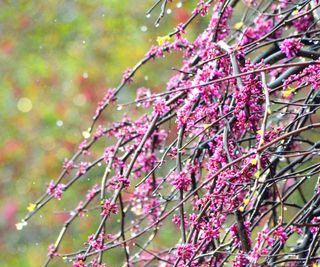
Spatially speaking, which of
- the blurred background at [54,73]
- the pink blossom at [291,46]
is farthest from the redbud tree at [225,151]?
the blurred background at [54,73]

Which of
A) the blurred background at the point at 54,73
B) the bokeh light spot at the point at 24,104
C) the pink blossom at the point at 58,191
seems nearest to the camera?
the pink blossom at the point at 58,191

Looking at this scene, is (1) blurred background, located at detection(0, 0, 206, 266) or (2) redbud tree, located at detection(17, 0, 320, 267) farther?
(1) blurred background, located at detection(0, 0, 206, 266)

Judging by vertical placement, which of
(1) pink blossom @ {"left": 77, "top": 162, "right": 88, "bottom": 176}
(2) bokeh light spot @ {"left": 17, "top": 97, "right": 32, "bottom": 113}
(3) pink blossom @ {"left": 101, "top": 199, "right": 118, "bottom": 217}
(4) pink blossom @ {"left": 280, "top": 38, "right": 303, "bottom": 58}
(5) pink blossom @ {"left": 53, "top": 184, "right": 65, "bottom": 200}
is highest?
(2) bokeh light spot @ {"left": 17, "top": 97, "right": 32, "bottom": 113}

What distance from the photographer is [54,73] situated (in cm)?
534

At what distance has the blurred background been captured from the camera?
200 inches

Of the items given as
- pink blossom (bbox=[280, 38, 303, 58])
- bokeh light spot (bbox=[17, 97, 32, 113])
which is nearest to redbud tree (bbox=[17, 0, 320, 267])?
pink blossom (bbox=[280, 38, 303, 58])

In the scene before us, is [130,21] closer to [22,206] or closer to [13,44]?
[13,44]

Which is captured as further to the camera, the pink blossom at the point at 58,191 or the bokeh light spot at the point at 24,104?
the bokeh light spot at the point at 24,104

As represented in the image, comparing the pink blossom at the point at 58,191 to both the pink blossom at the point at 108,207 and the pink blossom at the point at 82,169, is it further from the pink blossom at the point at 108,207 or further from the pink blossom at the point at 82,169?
the pink blossom at the point at 108,207

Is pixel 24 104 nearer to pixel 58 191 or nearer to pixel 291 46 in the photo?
pixel 58 191

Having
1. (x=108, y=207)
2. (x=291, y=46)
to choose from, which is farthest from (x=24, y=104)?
(x=291, y=46)

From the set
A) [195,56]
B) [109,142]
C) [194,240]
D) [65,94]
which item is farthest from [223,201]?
[65,94]

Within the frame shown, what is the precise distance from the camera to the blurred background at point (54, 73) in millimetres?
5082

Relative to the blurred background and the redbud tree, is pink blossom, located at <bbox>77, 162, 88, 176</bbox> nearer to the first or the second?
the redbud tree
